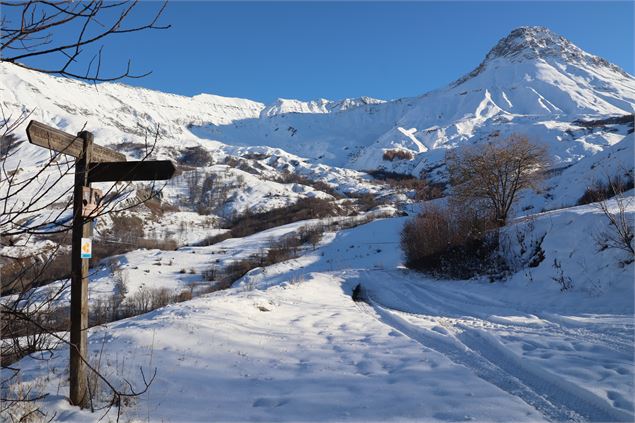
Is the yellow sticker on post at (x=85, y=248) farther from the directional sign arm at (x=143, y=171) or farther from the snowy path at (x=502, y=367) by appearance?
the snowy path at (x=502, y=367)

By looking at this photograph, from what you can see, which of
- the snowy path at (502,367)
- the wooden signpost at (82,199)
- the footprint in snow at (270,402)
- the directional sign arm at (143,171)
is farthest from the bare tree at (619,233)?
the wooden signpost at (82,199)

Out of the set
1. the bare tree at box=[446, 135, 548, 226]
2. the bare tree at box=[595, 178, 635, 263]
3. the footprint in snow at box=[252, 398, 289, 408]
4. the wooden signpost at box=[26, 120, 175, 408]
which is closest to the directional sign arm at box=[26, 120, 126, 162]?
the wooden signpost at box=[26, 120, 175, 408]

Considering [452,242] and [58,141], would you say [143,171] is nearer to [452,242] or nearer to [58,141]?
[58,141]

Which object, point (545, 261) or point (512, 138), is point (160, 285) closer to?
point (512, 138)

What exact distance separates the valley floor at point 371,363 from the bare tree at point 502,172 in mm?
10464

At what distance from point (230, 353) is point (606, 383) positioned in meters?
5.17

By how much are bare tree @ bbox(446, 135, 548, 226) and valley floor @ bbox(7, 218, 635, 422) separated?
10.5 metres

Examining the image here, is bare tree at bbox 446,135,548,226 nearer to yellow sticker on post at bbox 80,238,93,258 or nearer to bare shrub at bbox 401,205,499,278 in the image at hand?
bare shrub at bbox 401,205,499,278

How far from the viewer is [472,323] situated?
28.9 ft

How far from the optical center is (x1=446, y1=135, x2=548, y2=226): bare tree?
20453 mm

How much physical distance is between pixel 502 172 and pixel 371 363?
1753 centimetres

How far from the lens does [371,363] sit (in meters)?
6.13

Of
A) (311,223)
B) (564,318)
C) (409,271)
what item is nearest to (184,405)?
(564,318)

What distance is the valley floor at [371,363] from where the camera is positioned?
14.3ft
